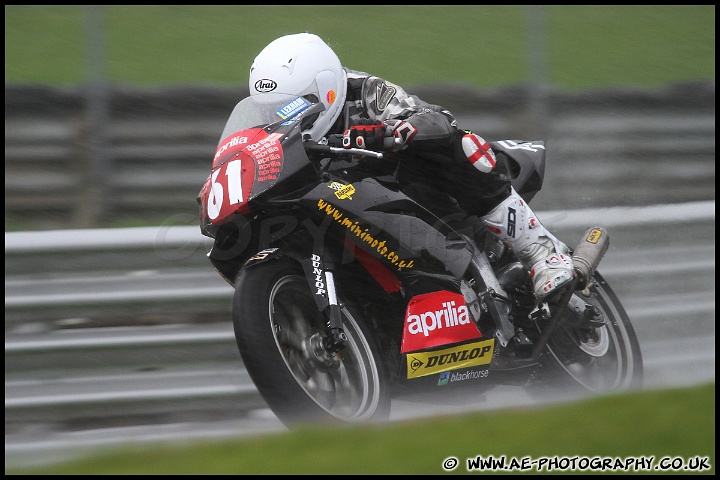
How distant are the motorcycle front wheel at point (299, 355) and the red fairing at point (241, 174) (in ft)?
0.74

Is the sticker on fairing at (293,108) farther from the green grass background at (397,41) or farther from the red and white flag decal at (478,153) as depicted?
the green grass background at (397,41)

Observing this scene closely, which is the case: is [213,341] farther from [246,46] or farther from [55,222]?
[246,46]

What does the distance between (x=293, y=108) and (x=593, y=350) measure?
1.66 m

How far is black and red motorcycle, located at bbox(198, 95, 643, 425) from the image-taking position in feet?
11.2

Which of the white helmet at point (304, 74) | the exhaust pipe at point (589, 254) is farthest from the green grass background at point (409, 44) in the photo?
the white helmet at point (304, 74)

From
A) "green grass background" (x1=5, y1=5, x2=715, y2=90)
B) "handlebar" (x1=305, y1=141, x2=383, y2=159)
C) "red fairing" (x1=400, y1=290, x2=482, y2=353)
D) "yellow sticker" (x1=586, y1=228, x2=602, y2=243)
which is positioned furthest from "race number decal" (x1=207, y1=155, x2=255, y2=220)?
"green grass background" (x1=5, y1=5, x2=715, y2=90)

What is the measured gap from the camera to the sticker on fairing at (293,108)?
3617 millimetres

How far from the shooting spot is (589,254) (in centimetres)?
421

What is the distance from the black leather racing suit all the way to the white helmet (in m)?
0.10

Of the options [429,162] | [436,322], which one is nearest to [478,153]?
[429,162]

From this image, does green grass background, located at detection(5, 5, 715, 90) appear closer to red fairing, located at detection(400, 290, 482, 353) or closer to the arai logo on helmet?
the arai logo on helmet

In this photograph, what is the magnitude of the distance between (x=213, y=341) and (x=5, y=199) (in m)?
2.59

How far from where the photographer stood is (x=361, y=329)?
3605mm

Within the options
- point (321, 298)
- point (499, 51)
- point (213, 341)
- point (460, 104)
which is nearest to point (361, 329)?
point (321, 298)
